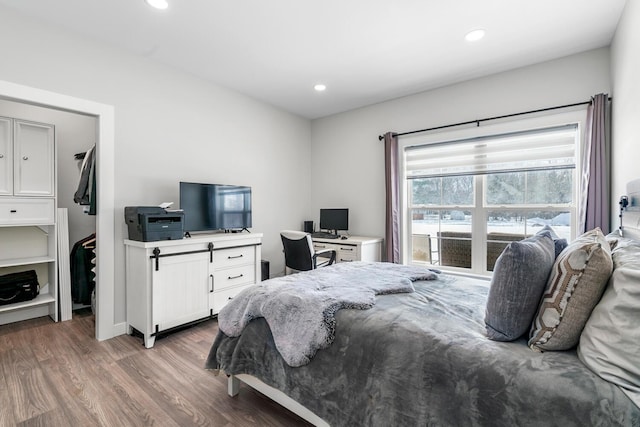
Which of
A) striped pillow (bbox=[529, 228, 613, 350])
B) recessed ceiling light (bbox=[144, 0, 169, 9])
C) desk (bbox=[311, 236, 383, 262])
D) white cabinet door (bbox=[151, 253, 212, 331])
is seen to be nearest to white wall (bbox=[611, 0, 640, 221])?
striped pillow (bbox=[529, 228, 613, 350])

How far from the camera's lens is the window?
9.89ft

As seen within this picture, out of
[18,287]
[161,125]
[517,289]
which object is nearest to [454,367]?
[517,289]

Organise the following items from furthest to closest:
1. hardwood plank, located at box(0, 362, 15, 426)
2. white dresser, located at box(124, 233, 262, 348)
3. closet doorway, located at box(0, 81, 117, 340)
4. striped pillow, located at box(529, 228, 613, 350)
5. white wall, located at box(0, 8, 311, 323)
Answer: closet doorway, located at box(0, 81, 117, 340) < white dresser, located at box(124, 233, 262, 348) < white wall, located at box(0, 8, 311, 323) < hardwood plank, located at box(0, 362, 15, 426) < striped pillow, located at box(529, 228, 613, 350)

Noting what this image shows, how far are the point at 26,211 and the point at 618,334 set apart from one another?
4.34 m

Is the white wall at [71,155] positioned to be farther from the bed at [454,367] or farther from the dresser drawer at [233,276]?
the bed at [454,367]

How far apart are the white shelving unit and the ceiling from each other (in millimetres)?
1201

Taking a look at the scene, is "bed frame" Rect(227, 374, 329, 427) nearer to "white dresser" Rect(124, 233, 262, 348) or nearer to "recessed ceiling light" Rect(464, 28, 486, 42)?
"white dresser" Rect(124, 233, 262, 348)

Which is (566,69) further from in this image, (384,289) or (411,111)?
(384,289)

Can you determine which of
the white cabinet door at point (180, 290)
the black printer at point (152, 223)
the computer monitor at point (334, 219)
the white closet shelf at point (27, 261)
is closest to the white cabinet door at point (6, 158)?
the white closet shelf at point (27, 261)

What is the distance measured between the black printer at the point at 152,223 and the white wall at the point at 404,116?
2467 mm

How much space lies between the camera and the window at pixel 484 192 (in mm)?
3016

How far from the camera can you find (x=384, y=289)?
5.81 feet

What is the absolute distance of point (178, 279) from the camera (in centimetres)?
268

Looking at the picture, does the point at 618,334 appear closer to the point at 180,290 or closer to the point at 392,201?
the point at 180,290
